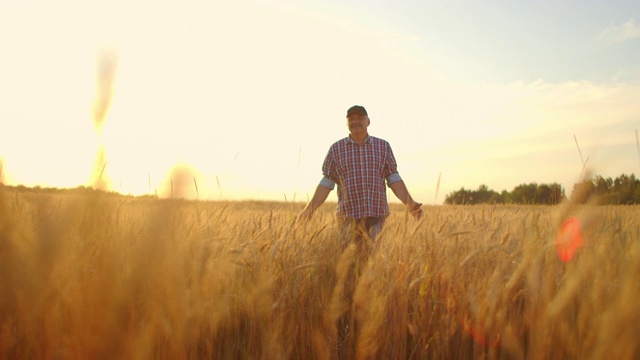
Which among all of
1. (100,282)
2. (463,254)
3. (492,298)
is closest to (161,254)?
(100,282)

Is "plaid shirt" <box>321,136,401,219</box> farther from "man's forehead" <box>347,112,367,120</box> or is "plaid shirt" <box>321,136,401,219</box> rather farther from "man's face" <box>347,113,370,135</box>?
"man's forehead" <box>347,112,367,120</box>

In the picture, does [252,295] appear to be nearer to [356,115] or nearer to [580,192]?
[580,192]

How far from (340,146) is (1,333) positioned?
4050mm

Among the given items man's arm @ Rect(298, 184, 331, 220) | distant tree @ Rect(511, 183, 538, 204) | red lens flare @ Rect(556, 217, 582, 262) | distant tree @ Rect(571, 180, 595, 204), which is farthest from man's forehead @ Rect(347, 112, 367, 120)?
distant tree @ Rect(511, 183, 538, 204)

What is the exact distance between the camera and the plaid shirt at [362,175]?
4988mm

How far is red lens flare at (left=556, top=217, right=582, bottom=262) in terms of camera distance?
176 centimetres

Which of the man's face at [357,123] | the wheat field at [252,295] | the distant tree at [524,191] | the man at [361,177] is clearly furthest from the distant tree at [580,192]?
the distant tree at [524,191]

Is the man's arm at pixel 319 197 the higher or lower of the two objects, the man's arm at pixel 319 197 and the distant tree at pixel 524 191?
the lower

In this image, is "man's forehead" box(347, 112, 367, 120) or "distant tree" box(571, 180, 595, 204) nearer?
"distant tree" box(571, 180, 595, 204)

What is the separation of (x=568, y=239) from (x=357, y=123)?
10.7 feet

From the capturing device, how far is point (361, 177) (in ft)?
16.5

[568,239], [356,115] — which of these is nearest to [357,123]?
[356,115]

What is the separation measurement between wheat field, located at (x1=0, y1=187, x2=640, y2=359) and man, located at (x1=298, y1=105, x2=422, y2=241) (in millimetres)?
2176

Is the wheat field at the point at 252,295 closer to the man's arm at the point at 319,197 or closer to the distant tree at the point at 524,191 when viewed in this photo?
the man's arm at the point at 319,197
